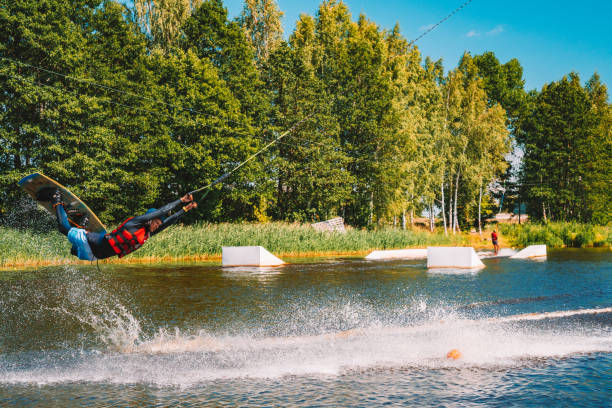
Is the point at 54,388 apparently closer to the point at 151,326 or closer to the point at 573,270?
the point at 151,326

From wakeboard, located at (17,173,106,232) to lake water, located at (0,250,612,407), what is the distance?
8.29 ft

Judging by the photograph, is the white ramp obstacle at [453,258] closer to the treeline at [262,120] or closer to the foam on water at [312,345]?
the foam on water at [312,345]

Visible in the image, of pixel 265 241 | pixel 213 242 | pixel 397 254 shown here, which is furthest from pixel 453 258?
pixel 213 242

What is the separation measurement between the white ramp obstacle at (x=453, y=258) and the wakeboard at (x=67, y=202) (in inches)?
771

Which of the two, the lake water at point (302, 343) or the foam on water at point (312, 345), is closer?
the lake water at point (302, 343)

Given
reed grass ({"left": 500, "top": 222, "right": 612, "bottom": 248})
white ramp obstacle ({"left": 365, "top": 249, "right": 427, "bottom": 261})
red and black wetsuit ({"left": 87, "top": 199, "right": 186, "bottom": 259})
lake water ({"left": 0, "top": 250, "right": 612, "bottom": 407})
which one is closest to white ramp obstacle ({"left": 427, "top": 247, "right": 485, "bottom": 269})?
lake water ({"left": 0, "top": 250, "right": 612, "bottom": 407})

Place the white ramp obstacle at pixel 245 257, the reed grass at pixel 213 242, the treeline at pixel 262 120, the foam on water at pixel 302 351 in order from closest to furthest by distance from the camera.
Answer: the foam on water at pixel 302 351
the white ramp obstacle at pixel 245 257
the reed grass at pixel 213 242
the treeline at pixel 262 120

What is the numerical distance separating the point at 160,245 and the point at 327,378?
2407cm

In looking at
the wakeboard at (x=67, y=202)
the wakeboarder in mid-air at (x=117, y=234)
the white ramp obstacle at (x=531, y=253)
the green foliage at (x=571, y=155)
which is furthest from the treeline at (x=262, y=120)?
the wakeboarder in mid-air at (x=117, y=234)

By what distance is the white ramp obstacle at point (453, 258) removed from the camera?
86.8 ft

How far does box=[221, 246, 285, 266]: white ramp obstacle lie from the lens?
2747cm

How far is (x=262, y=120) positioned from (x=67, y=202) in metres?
38.3

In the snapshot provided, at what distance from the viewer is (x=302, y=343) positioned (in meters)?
11.0

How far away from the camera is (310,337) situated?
451 inches
